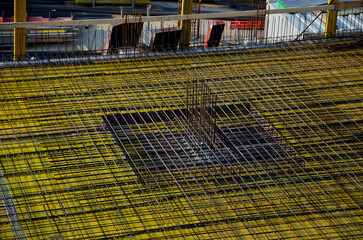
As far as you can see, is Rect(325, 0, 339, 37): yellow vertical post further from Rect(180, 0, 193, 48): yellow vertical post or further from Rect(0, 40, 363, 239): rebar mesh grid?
Rect(180, 0, 193, 48): yellow vertical post

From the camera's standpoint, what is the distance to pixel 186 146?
7242 millimetres

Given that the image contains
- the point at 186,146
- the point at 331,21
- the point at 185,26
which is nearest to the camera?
the point at 186,146

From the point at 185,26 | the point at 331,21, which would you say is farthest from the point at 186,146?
the point at 331,21

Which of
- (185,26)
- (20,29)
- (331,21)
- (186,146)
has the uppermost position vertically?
(331,21)

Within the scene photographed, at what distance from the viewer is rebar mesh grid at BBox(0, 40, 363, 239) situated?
231 inches

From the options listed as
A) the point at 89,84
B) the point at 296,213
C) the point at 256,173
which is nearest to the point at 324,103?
the point at 256,173

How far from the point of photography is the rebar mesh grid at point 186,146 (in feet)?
19.3

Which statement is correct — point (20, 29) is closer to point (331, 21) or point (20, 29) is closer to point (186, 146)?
point (186, 146)

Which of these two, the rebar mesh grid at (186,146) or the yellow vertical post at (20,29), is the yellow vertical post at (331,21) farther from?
the yellow vertical post at (20,29)

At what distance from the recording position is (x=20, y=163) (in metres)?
6.69

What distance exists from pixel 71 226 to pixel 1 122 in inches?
90.9

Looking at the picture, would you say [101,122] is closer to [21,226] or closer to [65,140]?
[65,140]

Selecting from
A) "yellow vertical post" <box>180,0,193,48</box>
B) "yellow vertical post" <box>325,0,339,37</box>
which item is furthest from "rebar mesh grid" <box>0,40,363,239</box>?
"yellow vertical post" <box>325,0,339,37</box>

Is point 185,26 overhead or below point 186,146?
overhead
